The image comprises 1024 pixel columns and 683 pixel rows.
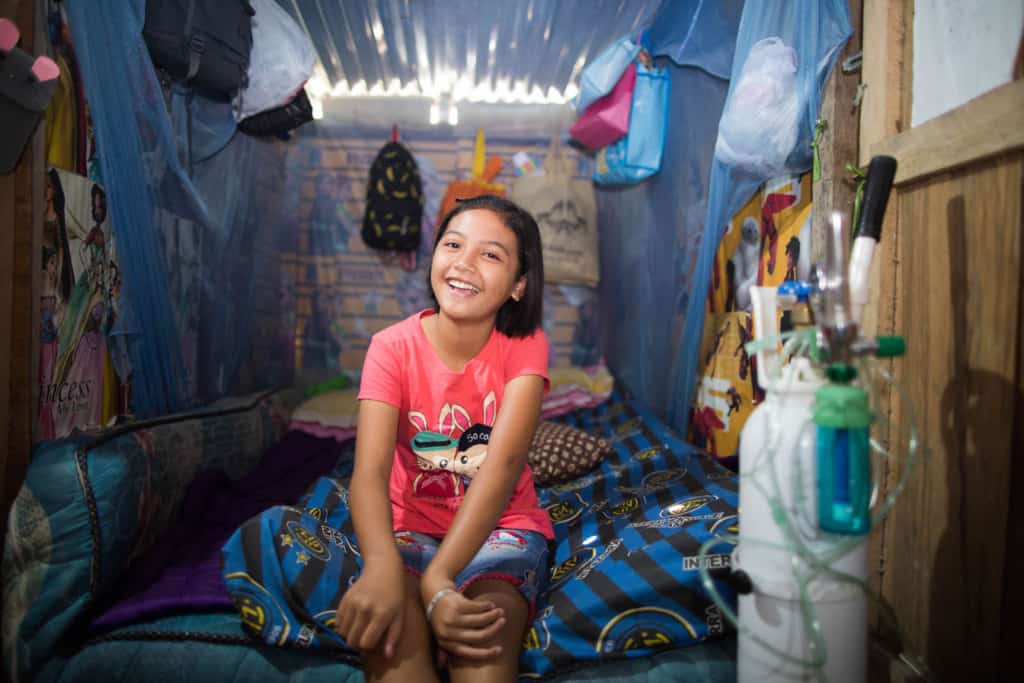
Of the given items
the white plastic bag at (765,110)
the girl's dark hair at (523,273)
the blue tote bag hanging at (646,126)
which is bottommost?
the girl's dark hair at (523,273)

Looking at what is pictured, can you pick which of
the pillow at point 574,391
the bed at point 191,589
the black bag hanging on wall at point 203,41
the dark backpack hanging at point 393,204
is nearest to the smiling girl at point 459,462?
the bed at point 191,589

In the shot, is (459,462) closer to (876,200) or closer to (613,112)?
(876,200)

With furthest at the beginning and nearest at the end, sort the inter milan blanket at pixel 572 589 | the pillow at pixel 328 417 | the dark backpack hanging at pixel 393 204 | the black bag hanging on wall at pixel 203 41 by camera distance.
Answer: the dark backpack hanging at pixel 393 204 → the pillow at pixel 328 417 → the black bag hanging on wall at pixel 203 41 → the inter milan blanket at pixel 572 589

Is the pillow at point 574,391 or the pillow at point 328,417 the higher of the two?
the pillow at point 574,391

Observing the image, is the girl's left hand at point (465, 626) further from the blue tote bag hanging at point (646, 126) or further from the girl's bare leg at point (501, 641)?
the blue tote bag hanging at point (646, 126)

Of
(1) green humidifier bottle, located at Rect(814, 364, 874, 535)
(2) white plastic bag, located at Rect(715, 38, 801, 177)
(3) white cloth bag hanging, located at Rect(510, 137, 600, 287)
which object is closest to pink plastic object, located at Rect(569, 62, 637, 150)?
(3) white cloth bag hanging, located at Rect(510, 137, 600, 287)

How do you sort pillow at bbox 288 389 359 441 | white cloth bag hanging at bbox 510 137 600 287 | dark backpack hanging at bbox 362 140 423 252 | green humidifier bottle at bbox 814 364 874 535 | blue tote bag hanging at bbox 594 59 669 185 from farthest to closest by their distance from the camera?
dark backpack hanging at bbox 362 140 423 252
white cloth bag hanging at bbox 510 137 600 287
pillow at bbox 288 389 359 441
blue tote bag hanging at bbox 594 59 669 185
green humidifier bottle at bbox 814 364 874 535

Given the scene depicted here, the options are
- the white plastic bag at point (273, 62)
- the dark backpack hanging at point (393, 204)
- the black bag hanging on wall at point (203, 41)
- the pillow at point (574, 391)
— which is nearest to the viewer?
the black bag hanging on wall at point (203, 41)

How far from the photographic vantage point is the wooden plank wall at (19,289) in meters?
1.36

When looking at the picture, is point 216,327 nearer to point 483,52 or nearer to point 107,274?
point 107,274

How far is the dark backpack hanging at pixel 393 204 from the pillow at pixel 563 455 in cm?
192

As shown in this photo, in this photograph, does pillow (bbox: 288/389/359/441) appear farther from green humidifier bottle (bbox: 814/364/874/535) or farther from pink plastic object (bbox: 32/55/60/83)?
green humidifier bottle (bbox: 814/364/874/535)

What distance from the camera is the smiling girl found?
36.6 inches

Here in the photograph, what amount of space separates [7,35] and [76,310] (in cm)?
71
